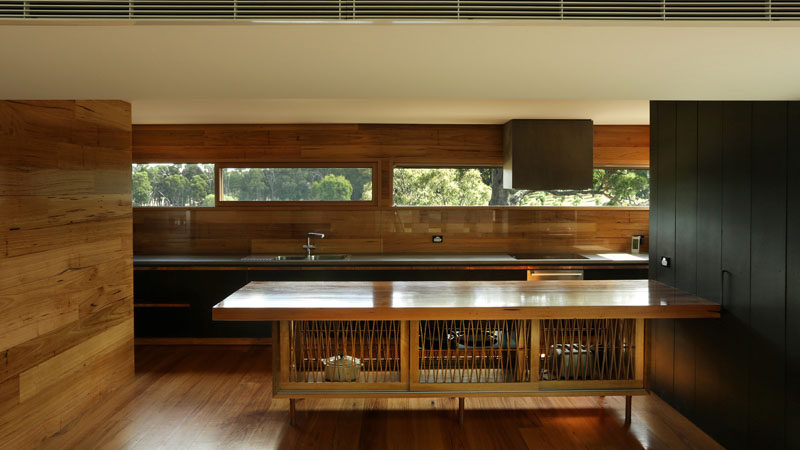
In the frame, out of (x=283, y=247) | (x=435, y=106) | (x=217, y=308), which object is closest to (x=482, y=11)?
(x=217, y=308)

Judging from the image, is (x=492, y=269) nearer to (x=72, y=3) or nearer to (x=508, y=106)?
(x=508, y=106)

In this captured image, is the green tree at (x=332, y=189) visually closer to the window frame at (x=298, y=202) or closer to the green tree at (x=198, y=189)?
the window frame at (x=298, y=202)

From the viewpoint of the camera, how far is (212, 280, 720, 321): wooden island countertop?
9.79 feet

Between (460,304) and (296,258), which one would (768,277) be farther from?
(296,258)

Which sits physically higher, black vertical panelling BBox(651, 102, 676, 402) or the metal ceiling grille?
the metal ceiling grille

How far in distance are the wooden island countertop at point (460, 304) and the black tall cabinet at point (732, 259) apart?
0.68 feet

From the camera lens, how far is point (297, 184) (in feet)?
18.6

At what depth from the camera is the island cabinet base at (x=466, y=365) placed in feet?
10.7

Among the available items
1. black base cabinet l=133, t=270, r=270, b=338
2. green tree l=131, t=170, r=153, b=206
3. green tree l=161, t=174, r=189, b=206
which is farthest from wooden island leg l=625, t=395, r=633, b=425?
green tree l=131, t=170, r=153, b=206

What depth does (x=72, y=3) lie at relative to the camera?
160 centimetres

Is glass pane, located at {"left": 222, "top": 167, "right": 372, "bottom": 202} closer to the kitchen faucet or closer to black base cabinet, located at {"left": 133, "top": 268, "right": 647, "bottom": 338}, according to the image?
the kitchen faucet

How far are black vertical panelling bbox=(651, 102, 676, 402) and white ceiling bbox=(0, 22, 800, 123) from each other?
1323mm

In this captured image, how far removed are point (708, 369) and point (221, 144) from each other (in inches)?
178

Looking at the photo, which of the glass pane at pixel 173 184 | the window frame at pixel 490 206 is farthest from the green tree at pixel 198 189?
the window frame at pixel 490 206
